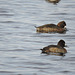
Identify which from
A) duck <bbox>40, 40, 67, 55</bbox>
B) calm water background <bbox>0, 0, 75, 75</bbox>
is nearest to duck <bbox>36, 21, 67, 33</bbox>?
calm water background <bbox>0, 0, 75, 75</bbox>

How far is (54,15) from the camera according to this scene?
118 ft

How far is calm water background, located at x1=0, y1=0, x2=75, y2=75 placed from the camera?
2155cm

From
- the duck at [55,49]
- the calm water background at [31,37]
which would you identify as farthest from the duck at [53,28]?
the duck at [55,49]

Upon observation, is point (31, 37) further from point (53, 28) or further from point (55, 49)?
point (55, 49)

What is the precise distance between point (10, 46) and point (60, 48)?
2.47m

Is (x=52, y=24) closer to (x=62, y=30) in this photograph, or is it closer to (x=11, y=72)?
(x=62, y=30)

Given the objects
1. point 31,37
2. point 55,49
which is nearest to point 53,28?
point 31,37

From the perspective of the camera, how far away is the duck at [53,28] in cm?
3030

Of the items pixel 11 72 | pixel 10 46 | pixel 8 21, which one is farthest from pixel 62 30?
pixel 11 72

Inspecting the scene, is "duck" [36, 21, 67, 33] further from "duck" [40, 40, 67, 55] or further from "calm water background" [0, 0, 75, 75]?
"duck" [40, 40, 67, 55]

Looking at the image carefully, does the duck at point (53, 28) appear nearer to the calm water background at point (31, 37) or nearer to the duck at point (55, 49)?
the calm water background at point (31, 37)

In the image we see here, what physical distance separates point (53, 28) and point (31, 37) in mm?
2724

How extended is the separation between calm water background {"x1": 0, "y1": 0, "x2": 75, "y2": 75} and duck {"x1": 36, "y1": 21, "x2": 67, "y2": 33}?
359 millimetres

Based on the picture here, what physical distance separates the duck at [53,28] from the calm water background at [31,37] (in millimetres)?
359
